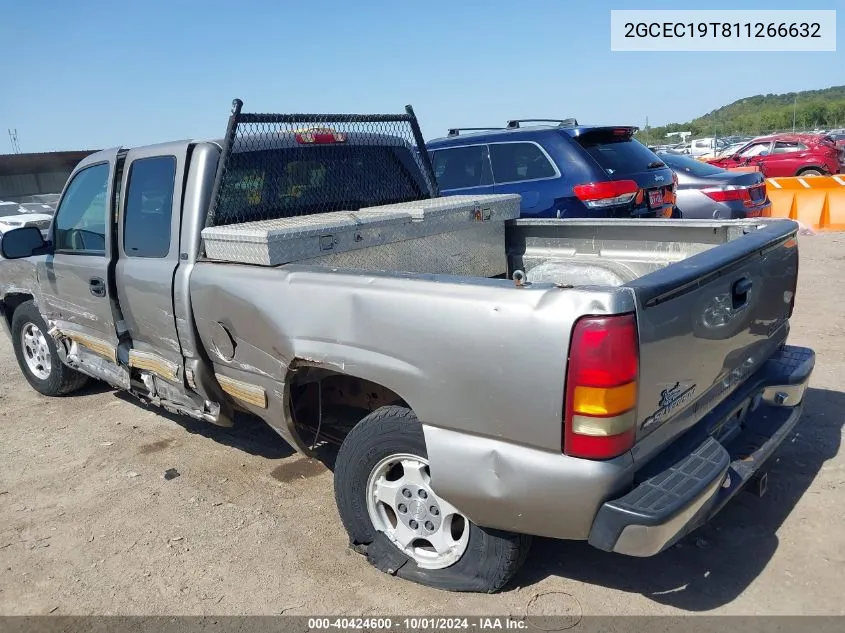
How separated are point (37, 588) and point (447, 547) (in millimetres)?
1985

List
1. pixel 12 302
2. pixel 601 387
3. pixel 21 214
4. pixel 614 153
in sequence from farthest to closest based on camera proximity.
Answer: pixel 21 214, pixel 614 153, pixel 12 302, pixel 601 387

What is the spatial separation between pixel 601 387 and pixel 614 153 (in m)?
5.24

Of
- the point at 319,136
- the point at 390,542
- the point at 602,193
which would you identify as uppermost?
the point at 319,136

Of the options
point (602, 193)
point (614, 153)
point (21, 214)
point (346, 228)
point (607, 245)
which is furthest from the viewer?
point (21, 214)

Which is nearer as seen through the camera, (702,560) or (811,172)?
(702,560)

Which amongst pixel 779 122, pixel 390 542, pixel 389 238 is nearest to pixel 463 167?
pixel 389 238

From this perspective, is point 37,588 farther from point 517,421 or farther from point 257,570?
point 517,421

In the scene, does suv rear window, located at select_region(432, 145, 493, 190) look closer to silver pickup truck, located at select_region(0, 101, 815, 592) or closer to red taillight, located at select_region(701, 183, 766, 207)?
silver pickup truck, located at select_region(0, 101, 815, 592)

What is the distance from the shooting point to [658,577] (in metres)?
3.02

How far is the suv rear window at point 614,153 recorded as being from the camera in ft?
22.3

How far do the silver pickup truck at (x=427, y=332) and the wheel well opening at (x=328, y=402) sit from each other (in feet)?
0.05

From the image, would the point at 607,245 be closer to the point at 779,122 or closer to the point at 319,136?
the point at 319,136

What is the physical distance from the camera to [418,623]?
111 inches

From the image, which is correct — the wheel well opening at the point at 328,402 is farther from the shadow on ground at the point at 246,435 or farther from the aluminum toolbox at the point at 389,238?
the shadow on ground at the point at 246,435
